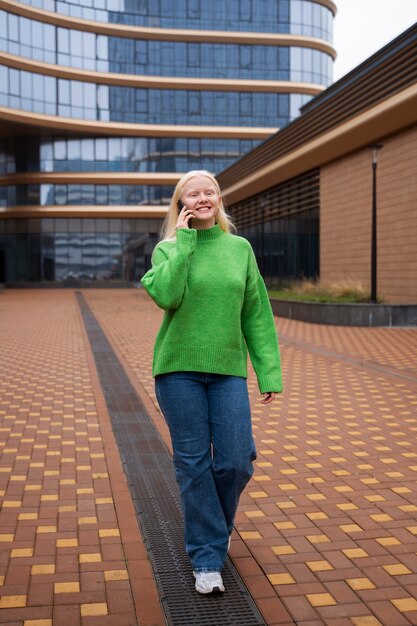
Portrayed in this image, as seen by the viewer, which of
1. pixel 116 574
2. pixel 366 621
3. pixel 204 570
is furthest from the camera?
pixel 116 574

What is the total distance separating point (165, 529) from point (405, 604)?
1.50 m

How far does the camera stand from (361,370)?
11148mm

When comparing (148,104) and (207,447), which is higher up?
(148,104)

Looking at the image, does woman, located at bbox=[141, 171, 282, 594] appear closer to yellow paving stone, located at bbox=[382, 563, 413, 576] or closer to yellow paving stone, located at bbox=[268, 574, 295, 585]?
yellow paving stone, located at bbox=[268, 574, 295, 585]

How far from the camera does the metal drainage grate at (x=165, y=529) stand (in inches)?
133

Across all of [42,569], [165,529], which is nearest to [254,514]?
[165,529]

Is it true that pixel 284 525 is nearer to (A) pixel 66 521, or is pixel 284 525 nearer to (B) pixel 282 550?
(B) pixel 282 550

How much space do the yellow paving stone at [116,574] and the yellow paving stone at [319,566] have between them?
37.5 inches

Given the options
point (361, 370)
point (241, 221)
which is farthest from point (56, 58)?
point (361, 370)

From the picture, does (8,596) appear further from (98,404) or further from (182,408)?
(98,404)

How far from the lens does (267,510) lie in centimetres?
490

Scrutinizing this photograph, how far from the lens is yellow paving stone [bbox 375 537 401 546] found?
427cm

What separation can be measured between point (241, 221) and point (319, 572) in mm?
38236

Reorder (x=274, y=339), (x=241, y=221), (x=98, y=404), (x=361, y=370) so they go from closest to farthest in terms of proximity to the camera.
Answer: (x=274, y=339) < (x=98, y=404) < (x=361, y=370) < (x=241, y=221)
